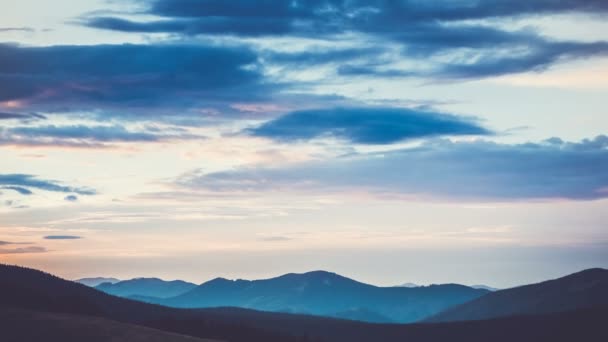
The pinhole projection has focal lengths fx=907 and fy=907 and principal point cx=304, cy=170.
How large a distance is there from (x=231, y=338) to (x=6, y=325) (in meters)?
62.8

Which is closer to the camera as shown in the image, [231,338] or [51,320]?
[51,320]

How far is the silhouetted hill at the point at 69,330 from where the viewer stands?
139 m

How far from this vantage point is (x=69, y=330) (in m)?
143

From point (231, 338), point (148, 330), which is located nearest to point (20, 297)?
point (231, 338)

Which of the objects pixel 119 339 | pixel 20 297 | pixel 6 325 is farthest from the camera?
pixel 20 297

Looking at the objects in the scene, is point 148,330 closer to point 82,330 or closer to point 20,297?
point 82,330

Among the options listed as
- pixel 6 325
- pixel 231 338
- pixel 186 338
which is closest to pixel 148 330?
pixel 186 338

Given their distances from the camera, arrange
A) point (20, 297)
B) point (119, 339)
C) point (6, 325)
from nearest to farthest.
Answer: point (119, 339) < point (6, 325) < point (20, 297)

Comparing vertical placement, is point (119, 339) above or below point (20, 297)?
below

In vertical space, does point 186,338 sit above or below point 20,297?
below

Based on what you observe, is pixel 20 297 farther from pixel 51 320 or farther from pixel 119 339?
pixel 119 339

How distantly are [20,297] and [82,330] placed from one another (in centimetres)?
5794

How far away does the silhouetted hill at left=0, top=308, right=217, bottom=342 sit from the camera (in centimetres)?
13912

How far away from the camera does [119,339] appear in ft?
454
